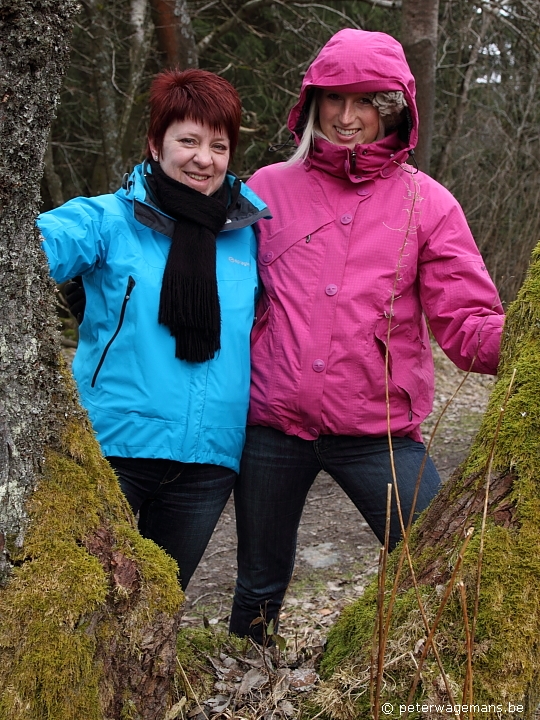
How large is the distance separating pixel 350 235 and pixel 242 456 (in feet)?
3.01

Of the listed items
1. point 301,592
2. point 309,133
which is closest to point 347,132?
point 309,133

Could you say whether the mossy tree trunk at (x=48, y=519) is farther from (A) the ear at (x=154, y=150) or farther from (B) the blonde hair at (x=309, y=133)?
(B) the blonde hair at (x=309, y=133)

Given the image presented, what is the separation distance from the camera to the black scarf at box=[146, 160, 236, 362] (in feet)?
8.12

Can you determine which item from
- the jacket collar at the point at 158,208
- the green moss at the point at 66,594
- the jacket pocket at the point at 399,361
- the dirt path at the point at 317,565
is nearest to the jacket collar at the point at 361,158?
the jacket collar at the point at 158,208

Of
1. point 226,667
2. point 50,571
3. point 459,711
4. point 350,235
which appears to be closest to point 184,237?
point 350,235

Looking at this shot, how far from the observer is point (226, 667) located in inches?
91.6

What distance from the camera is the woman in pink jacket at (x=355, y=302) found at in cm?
261

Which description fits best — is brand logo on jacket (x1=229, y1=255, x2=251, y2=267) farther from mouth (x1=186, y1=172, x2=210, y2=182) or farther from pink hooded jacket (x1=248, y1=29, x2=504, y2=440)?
mouth (x1=186, y1=172, x2=210, y2=182)

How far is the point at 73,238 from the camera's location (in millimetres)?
2346

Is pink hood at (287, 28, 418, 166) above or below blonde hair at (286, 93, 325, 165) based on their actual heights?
above

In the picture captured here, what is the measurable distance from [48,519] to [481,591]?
3.55 ft

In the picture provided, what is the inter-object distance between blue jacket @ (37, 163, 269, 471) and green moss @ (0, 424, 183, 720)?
50 centimetres

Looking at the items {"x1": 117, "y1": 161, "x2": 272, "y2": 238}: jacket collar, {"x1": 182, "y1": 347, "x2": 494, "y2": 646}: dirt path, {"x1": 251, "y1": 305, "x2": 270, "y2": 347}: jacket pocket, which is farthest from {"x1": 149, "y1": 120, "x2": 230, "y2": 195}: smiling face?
{"x1": 182, "y1": 347, "x2": 494, "y2": 646}: dirt path

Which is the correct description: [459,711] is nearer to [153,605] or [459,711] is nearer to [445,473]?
[153,605]
